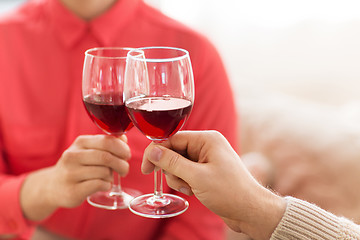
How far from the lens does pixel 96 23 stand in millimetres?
1204

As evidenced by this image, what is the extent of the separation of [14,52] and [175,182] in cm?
73

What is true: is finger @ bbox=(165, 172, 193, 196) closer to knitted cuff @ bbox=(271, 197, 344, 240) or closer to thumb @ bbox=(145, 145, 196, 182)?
thumb @ bbox=(145, 145, 196, 182)

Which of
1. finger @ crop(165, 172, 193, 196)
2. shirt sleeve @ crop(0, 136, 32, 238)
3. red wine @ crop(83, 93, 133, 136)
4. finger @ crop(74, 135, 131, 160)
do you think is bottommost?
shirt sleeve @ crop(0, 136, 32, 238)

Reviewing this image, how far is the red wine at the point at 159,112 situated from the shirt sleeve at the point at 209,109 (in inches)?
17.1

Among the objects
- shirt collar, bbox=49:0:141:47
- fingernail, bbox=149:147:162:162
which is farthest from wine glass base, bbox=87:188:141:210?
shirt collar, bbox=49:0:141:47

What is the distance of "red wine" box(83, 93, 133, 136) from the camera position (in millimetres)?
838

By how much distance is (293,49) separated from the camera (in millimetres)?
2102

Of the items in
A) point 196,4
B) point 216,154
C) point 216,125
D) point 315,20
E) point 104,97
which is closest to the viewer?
point 216,154

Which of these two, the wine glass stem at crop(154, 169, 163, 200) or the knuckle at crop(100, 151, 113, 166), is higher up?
the knuckle at crop(100, 151, 113, 166)

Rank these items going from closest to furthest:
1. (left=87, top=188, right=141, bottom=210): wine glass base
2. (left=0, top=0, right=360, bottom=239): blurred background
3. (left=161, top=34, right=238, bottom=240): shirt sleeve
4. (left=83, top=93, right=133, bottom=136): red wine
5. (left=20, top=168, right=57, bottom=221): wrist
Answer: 1. (left=83, top=93, right=133, bottom=136): red wine
2. (left=87, top=188, right=141, bottom=210): wine glass base
3. (left=20, top=168, right=57, bottom=221): wrist
4. (left=161, top=34, right=238, bottom=240): shirt sleeve
5. (left=0, top=0, right=360, bottom=239): blurred background

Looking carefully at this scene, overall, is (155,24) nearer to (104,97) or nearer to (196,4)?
(104,97)

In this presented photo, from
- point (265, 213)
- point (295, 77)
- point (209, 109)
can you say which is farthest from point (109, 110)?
point (295, 77)

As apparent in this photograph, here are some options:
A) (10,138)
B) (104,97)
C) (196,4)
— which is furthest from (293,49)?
(104,97)

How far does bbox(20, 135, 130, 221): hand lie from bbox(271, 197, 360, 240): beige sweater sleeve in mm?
328
